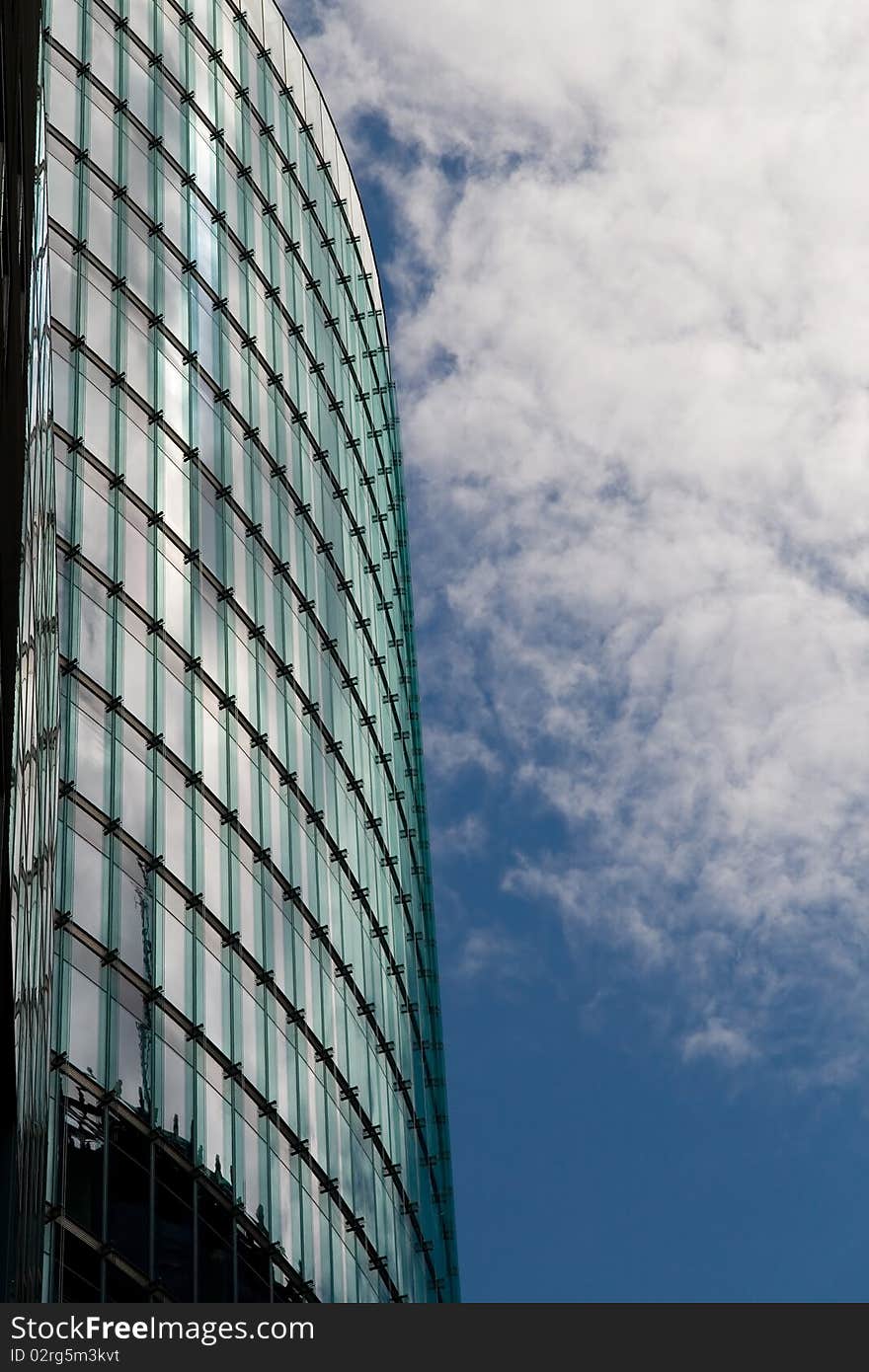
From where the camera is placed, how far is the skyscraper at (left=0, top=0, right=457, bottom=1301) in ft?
100

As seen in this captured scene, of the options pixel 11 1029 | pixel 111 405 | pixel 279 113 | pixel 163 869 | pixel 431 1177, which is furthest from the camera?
pixel 279 113

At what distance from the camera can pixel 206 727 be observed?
37969mm

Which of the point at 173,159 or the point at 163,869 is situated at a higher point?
the point at 173,159

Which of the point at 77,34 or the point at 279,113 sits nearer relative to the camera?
the point at 77,34

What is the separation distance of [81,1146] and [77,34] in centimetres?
2211

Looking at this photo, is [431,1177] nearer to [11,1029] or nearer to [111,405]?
[111,405]

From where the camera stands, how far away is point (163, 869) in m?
34.8

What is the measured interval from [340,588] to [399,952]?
25.9ft

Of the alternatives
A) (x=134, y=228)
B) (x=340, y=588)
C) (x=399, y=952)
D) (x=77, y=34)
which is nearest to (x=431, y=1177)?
(x=399, y=952)

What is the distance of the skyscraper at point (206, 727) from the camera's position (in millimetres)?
30484
